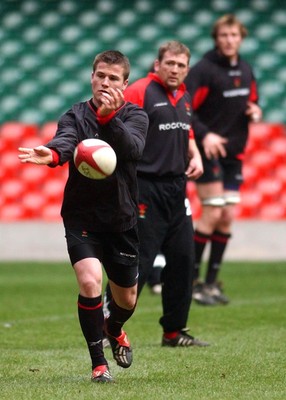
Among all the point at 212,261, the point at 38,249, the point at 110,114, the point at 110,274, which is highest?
the point at 110,114

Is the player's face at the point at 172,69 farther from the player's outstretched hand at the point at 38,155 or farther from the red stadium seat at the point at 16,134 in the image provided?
the red stadium seat at the point at 16,134

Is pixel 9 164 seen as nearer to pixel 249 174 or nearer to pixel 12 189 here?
pixel 12 189

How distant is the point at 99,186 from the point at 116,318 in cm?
88

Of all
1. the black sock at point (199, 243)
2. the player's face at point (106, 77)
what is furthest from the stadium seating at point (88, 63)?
the player's face at point (106, 77)

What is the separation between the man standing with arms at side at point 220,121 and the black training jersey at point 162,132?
2.51m

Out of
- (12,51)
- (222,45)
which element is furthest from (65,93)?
(222,45)

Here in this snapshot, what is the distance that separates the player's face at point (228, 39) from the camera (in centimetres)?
993

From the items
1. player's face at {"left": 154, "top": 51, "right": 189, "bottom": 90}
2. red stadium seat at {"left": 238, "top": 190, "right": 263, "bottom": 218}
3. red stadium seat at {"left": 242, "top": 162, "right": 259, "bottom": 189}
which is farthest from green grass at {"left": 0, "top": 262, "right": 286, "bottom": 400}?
red stadium seat at {"left": 242, "top": 162, "right": 259, "bottom": 189}

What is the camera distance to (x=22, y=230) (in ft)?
51.7

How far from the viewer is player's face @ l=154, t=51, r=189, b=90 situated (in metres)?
7.33

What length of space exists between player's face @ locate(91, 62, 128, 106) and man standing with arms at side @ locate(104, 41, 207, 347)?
1.56 meters

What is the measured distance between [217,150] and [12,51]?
1002 cm

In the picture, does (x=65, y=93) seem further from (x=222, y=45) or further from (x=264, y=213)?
(x=222, y=45)

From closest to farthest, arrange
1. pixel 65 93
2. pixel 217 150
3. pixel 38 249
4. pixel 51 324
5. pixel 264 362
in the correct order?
pixel 264 362, pixel 51 324, pixel 217 150, pixel 38 249, pixel 65 93
